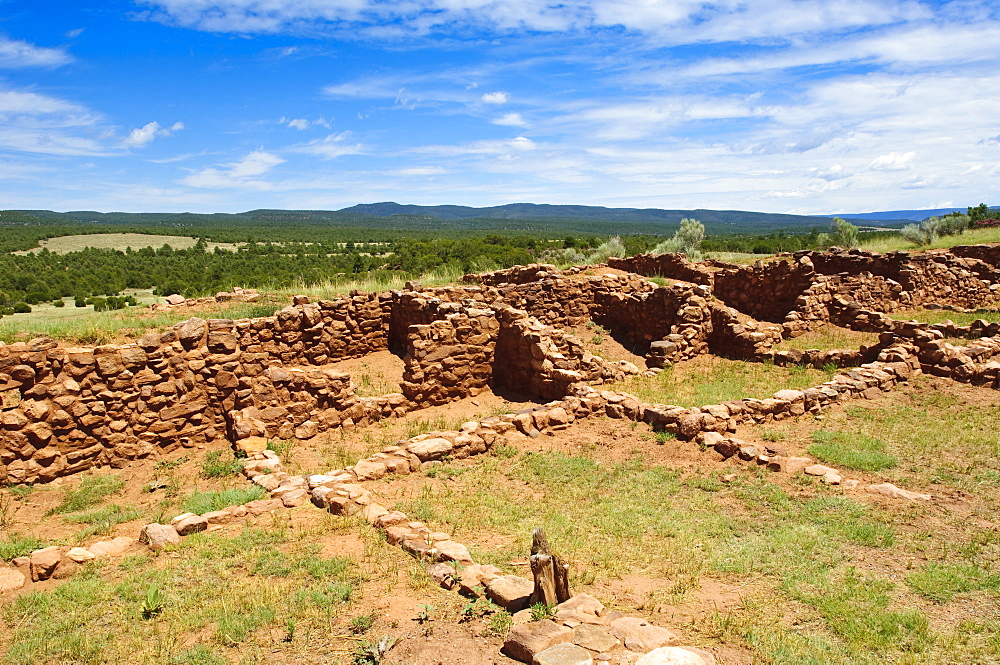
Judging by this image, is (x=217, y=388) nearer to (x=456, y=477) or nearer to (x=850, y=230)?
(x=456, y=477)

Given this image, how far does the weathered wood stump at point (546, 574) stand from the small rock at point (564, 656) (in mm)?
557

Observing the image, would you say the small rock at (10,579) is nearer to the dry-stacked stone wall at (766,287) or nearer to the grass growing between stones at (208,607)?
the grass growing between stones at (208,607)

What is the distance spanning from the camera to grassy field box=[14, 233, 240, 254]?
64312 millimetres

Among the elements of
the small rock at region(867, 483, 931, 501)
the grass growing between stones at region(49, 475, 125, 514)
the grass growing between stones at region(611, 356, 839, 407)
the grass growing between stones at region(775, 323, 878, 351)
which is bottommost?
the grass growing between stones at region(49, 475, 125, 514)

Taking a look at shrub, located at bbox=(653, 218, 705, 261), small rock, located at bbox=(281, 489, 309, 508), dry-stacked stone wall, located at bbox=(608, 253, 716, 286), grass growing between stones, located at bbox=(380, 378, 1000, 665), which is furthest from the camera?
shrub, located at bbox=(653, 218, 705, 261)

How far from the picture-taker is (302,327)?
1295 centimetres

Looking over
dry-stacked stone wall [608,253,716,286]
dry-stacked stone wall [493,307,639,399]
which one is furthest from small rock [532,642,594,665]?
dry-stacked stone wall [608,253,716,286]

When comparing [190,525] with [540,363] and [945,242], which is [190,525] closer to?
[540,363]

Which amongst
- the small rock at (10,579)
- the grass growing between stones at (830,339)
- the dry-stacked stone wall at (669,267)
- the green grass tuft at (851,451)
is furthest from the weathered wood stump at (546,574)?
the dry-stacked stone wall at (669,267)

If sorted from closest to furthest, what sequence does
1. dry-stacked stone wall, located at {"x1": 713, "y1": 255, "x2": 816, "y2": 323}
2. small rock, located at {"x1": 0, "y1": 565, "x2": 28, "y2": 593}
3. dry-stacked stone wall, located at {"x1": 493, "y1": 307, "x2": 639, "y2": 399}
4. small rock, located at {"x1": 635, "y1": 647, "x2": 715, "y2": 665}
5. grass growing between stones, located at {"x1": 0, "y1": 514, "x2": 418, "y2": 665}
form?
small rock, located at {"x1": 635, "y1": 647, "x2": 715, "y2": 665}, grass growing between stones, located at {"x1": 0, "y1": 514, "x2": 418, "y2": 665}, small rock, located at {"x1": 0, "y1": 565, "x2": 28, "y2": 593}, dry-stacked stone wall, located at {"x1": 493, "y1": 307, "x2": 639, "y2": 399}, dry-stacked stone wall, located at {"x1": 713, "y1": 255, "x2": 816, "y2": 323}

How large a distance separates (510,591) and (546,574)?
0.48 meters

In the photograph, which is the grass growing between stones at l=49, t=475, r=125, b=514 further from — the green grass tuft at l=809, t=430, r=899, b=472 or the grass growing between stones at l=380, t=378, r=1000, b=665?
the green grass tuft at l=809, t=430, r=899, b=472

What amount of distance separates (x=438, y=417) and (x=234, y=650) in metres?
6.86

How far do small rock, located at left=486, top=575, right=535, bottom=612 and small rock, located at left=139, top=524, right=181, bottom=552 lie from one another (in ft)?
11.3
